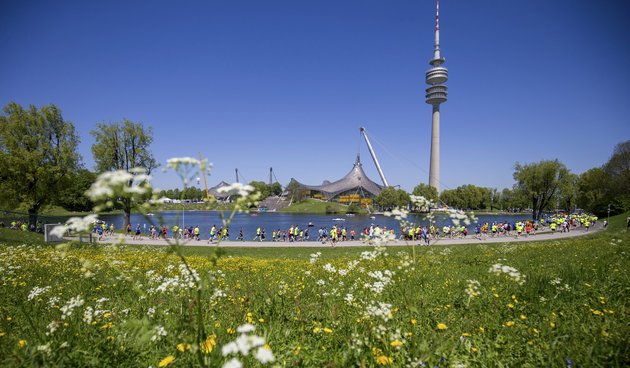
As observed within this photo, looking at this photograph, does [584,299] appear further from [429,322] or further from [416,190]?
[416,190]

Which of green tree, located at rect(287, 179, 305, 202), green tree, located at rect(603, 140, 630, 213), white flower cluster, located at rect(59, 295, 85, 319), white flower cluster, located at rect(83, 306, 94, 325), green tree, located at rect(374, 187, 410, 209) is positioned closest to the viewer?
white flower cluster, located at rect(59, 295, 85, 319)

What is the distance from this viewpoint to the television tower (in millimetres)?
132500

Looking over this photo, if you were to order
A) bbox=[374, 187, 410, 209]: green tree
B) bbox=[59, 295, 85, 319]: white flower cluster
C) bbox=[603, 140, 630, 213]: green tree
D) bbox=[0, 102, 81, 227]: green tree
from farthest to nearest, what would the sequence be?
bbox=[374, 187, 410, 209]: green tree < bbox=[603, 140, 630, 213]: green tree < bbox=[0, 102, 81, 227]: green tree < bbox=[59, 295, 85, 319]: white flower cluster

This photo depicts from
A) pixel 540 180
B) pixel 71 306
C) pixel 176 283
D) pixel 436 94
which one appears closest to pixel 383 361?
pixel 176 283

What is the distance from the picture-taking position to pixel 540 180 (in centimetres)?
6081

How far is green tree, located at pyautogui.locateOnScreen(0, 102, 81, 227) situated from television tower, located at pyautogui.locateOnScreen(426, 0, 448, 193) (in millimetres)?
124908

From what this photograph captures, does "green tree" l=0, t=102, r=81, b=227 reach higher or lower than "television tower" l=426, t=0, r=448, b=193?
lower

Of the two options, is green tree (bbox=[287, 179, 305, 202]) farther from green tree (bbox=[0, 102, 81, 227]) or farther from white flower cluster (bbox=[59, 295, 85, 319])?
white flower cluster (bbox=[59, 295, 85, 319])

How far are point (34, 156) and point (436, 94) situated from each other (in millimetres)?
149015

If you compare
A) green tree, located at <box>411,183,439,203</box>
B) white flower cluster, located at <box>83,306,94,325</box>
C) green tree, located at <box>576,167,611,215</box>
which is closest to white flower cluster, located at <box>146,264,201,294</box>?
white flower cluster, located at <box>83,306,94,325</box>

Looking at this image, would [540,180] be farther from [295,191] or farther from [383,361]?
[295,191]

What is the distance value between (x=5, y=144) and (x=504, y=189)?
178697 millimetres

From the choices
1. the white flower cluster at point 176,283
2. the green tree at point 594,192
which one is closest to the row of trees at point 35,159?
the white flower cluster at point 176,283

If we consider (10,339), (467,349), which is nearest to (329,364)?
(467,349)
